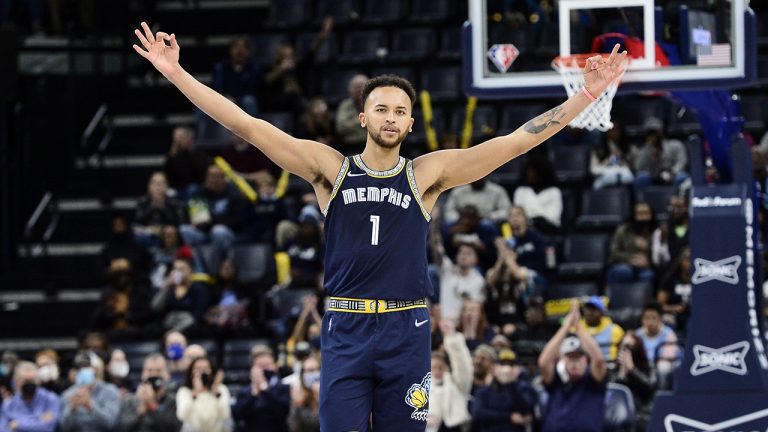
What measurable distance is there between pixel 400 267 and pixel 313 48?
47.8 ft

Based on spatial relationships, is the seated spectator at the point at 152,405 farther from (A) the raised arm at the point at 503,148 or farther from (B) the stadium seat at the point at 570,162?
(A) the raised arm at the point at 503,148

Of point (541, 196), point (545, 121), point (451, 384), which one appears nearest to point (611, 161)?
point (541, 196)

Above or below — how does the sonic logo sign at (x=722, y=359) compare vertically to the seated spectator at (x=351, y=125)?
below

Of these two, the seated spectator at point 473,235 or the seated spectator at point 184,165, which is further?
the seated spectator at point 184,165

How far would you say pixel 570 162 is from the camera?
19688mm

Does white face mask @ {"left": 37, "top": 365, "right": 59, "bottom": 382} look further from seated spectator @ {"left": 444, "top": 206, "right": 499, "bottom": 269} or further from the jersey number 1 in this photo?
the jersey number 1

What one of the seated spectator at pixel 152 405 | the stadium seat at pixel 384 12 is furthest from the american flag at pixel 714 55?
the stadium seat at pixel 384 12

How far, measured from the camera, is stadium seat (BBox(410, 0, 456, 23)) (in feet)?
74.1

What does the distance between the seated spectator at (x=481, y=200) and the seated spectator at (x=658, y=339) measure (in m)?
3.15

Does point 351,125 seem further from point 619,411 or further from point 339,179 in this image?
point 339,179

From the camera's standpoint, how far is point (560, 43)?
12.0m

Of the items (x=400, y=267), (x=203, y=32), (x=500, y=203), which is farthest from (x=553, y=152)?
(x=400, y=267)

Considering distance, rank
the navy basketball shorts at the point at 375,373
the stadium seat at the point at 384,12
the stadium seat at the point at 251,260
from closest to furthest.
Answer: the navy basketball shorts at the point at 375,373, the stadium seat at the point at 251,260, the stadium seat at the point at 384,12

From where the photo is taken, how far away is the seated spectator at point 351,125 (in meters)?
20.2
